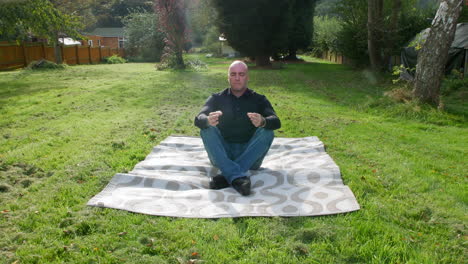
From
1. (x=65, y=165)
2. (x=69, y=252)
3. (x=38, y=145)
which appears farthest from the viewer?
(x=38, y=145)

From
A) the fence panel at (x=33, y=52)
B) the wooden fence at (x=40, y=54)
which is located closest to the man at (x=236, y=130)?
→ the wooden fence at (x=40, y=54)

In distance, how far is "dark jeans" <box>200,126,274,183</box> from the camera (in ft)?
12.3

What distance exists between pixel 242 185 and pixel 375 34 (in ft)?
51.3

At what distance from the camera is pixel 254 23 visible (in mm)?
20141

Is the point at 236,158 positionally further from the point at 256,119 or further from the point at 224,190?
the point at 256,119

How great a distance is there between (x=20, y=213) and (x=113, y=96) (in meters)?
7.15

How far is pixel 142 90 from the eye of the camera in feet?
37.0

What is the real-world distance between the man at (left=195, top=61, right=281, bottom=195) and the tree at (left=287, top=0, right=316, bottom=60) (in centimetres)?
2283

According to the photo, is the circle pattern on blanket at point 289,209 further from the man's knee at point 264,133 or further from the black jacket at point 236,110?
the black jacket at point 236,110

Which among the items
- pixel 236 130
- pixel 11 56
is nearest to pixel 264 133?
pixel 236 130

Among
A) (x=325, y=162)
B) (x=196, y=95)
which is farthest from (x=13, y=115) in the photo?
(x=325, y=162)

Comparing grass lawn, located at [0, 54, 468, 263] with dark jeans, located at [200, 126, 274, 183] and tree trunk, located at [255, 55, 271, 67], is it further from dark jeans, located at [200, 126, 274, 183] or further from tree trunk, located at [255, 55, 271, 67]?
tree trunk, located at [255, 55, 271, 67]

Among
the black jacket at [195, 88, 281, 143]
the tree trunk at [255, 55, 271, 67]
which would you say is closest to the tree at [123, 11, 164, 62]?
the tree trunk at [255, 55, 271, 67]

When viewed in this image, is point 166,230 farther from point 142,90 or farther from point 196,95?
point 142,90
